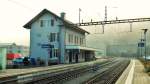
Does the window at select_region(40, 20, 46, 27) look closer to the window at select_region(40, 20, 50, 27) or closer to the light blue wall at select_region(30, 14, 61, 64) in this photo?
→ the window at select_region(40, 20, 50, 27)

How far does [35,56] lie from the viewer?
2335 inches

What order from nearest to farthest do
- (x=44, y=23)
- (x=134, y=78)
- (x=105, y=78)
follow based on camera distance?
(x=134, y=78) → (x=105, y=78) → (x=44, y=23)

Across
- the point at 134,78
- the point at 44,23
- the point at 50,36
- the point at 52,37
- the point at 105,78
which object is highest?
the point at 44,23

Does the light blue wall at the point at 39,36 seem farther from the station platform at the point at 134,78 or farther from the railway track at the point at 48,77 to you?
the station platform at the point at 134,78

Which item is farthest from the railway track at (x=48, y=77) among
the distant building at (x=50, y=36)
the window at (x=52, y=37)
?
the window at (x=52, y=37)

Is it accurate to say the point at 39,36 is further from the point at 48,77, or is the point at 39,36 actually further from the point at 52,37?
the point at 48,77

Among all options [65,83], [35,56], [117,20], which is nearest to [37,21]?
[35,56]

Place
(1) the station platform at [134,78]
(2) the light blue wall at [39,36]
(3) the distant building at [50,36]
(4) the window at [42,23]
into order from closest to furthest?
(1) the station platform at [134,78], (3) the distant building at [50,36], (2) the light blue wall at [39,36], (4) the window at [42,23]

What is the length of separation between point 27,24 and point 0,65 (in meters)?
25.3

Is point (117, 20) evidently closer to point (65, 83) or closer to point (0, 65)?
point (0, 65)

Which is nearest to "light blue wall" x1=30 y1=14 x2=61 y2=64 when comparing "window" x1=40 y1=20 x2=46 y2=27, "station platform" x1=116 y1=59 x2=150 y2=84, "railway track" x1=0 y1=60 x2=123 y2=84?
"window" x1=40 y1=20 x2=46 y2=27

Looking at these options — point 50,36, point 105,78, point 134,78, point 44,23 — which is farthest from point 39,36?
point 134,78

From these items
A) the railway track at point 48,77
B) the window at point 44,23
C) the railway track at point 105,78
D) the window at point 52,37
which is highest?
the window at point 44,23

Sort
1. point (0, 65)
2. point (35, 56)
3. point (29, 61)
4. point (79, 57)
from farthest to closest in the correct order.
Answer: point (79, 57), point (35, 56), point (29, 61), point (0, 65)
